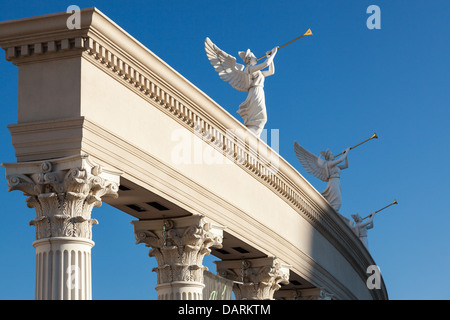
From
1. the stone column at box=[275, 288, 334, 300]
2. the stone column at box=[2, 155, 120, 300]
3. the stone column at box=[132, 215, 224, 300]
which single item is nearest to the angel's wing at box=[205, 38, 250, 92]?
the stone column at box=[132, 215, 224, 300]

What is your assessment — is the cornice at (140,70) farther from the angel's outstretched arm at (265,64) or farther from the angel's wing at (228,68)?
the angel's outstretched arm at (265,64)

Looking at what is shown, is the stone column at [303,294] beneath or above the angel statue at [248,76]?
beneath

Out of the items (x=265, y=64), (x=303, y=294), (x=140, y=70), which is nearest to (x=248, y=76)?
(x=265, y=64)

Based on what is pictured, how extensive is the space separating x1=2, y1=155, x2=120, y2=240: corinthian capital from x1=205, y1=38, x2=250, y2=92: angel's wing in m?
10.2

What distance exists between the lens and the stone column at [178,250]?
21750mm

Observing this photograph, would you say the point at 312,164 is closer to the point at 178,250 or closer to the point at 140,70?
the point at 178,250

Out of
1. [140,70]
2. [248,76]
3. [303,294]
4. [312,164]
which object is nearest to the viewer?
[140,70]

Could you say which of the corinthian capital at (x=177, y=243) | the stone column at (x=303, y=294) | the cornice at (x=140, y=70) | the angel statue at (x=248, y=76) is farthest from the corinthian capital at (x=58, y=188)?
the stone column at (x=303, y=294)

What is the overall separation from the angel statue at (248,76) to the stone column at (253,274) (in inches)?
154

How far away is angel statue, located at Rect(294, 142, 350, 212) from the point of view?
3931 centimetres

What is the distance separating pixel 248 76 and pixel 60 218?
11072 mm

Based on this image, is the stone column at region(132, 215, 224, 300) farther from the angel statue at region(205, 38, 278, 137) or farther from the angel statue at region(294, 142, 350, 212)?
the angel statue at region(294, 142, 350, 212)

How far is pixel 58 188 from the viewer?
17500 mm
